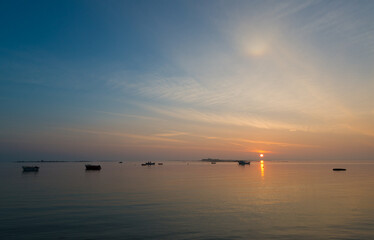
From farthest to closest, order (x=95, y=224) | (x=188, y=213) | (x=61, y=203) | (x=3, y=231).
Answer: (x=61, y=203), (x=188, y=213), (x=95, y=224), (x=3, y=231)

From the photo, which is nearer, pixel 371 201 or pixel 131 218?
pixel 131 218

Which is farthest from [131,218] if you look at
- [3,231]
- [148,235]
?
[3,231]

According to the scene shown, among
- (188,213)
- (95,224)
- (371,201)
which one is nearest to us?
(95,224)

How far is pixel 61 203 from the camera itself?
3919cm

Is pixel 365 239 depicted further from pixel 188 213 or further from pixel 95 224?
pixel 95 224

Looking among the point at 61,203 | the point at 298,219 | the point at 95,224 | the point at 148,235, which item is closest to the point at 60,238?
the point at 95,224

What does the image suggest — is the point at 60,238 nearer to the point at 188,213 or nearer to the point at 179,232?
the point at 179,232

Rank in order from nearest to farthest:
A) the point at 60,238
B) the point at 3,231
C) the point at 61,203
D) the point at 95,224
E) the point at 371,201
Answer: the point at 60,238 → the point at 3,231 → the point at 95,224 → the point at 61,203 → the point at 371,201

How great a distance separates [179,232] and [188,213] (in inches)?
319

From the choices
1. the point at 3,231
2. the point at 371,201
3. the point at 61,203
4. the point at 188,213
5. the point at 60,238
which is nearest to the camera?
the point at 60,238

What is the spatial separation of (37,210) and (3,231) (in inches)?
397

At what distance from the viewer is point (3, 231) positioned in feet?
79.8

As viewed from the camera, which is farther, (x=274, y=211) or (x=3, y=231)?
(x=274, y=211)

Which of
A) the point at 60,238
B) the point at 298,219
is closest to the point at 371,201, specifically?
the point at 298,219
